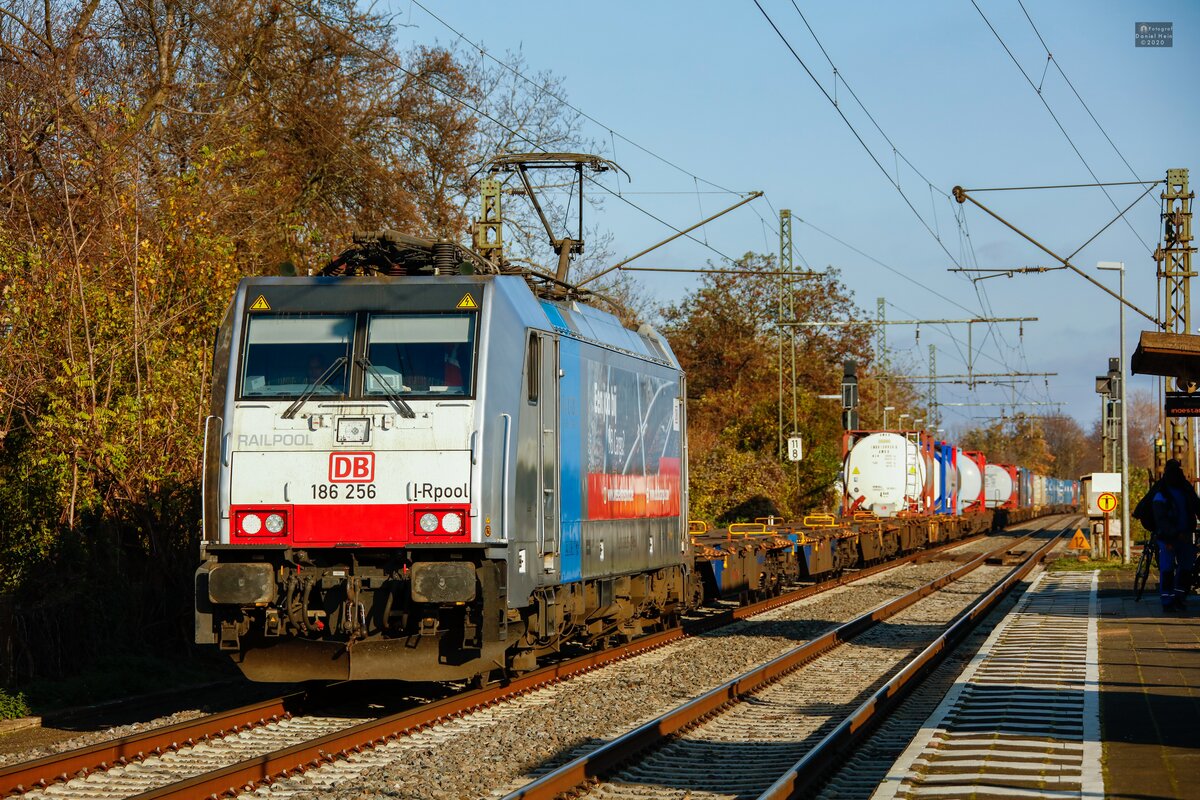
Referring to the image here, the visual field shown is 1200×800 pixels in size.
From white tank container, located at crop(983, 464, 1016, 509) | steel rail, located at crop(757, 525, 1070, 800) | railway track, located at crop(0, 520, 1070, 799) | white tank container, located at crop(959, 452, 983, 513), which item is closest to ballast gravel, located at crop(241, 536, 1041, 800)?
railway track, located at crop(0, 520, 1070, 799)

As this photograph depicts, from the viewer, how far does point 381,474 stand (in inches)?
437

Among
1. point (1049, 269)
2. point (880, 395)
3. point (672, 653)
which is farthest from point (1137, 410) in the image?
point (672, 653)

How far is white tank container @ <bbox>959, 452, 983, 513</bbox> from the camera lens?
158 feet

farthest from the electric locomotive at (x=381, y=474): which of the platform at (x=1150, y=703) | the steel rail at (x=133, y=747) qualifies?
the platform at (x=1150, y=703)

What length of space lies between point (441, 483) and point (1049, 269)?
674 inches

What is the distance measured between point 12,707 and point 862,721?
6691 mm

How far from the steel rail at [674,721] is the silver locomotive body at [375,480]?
1.50 m

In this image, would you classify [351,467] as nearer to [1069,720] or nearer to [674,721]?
[674,721]

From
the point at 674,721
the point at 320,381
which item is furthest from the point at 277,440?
the point at 674,721

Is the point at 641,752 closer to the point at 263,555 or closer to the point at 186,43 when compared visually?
the point at 263,555

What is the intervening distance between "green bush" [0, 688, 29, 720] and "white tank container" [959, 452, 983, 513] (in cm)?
3939

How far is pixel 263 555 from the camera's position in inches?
439

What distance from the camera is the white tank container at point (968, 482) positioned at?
48256 mm

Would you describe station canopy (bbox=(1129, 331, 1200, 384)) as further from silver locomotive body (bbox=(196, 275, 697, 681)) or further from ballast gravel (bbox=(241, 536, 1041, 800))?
silver locomotive body (bbox=(196, 275, 697, 681))
